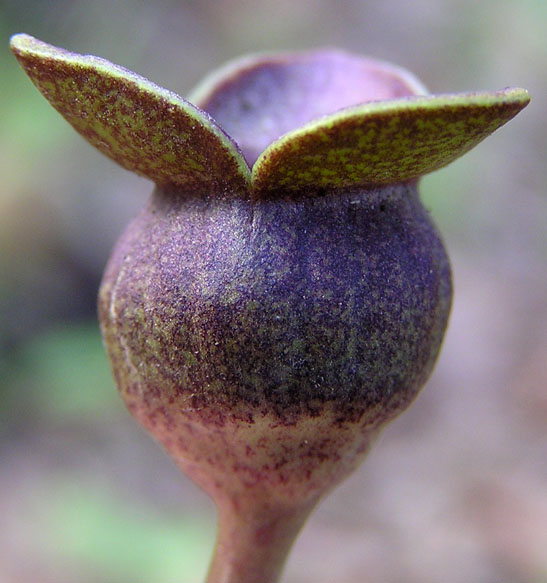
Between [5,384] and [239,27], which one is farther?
[239,27]

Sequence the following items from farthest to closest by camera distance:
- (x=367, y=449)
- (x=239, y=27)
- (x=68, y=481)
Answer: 1. (x=239, y=27)
2. (x=68, y=481)
3. (x=367, y=449)

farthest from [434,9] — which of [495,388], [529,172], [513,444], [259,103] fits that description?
[259,103]

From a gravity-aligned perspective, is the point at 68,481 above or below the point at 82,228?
below

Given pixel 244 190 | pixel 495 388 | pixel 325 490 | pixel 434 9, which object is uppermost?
pixel 434 9

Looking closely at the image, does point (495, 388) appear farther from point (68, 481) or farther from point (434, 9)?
point (434, 9)

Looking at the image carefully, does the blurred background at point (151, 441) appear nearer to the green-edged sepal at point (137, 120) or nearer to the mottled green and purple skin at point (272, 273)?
the mottled green and purple skin at point (272, 273)

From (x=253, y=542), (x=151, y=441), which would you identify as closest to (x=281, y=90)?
(x=253, y=542)

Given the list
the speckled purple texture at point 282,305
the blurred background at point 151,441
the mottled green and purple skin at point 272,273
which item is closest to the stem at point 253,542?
the mottled green and purple skin at point 272,273

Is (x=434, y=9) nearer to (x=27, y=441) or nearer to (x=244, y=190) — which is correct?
(x=27, y=441)

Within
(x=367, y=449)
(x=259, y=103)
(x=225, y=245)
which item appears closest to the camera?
(x=225, y=245)
